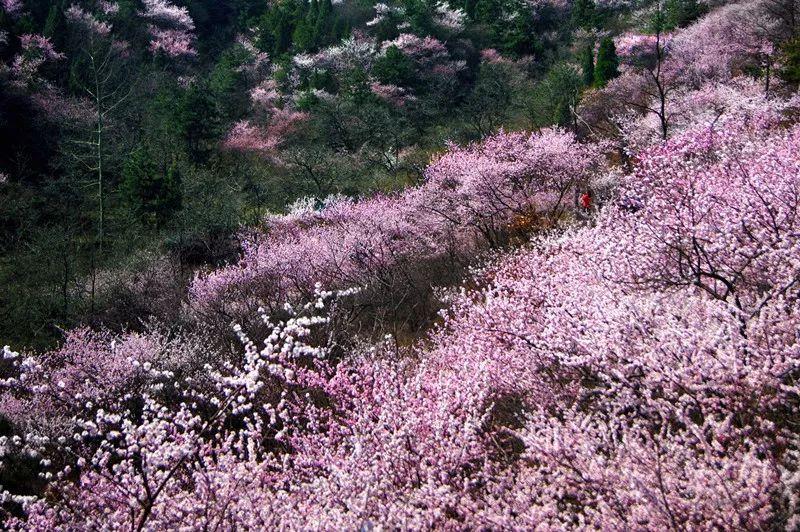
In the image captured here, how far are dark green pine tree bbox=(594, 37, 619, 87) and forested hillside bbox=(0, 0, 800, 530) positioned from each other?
247 mm

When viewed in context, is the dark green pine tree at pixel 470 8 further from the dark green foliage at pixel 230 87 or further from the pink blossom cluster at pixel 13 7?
the pink blossom cluster at pixel 13 7

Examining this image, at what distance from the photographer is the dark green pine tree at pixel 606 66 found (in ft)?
110

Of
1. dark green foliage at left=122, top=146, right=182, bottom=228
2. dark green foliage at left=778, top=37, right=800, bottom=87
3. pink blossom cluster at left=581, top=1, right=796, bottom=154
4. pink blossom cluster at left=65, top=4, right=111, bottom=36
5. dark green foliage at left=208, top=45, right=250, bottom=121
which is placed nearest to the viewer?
dark green foliage at left=778, top=37, right=800, bottom=87

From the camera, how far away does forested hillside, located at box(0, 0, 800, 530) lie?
4078 mm

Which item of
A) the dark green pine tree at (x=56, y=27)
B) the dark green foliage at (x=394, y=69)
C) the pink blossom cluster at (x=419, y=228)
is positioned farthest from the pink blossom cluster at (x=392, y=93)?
the dark green pine tree at (x=56, y=27)

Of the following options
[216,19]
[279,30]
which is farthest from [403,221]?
[216,19]

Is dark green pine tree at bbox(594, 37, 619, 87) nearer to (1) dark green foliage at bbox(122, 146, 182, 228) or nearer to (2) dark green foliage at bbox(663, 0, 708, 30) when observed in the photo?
(2) dark green foliage at bbox(663, 0, 708, 30)

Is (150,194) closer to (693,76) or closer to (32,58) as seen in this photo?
(32,58)

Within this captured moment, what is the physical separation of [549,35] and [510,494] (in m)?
49.6

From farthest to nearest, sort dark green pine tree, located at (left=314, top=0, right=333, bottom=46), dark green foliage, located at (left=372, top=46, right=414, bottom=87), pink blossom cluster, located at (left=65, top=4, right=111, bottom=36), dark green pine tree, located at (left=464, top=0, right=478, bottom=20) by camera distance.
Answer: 1. dark green pine tree, located at (left=464, top=0, right=478, bottom=20)
2. dark green pine tree, located at (left=314, top=0, right=333, bottom=46)
3. dark green foliage, located at (left=372, top=46, right=414, bottom=87)
4. pink blossom cluster, located at (left=65, top=4, right=111, bottom=36)

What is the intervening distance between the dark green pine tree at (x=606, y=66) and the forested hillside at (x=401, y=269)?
247 mm

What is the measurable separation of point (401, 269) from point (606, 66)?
2486cm

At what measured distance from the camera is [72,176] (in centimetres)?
2784

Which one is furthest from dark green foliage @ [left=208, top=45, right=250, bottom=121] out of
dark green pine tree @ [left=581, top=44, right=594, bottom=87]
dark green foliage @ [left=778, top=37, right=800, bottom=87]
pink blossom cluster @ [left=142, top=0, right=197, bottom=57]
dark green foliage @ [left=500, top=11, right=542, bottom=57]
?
dark green foliage @ [left=778, top=37, right=800, bottom=87]
